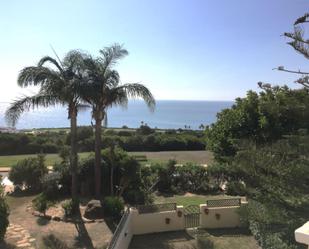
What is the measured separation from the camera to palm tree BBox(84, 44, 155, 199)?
12.7m

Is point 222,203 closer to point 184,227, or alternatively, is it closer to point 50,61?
point 184,227

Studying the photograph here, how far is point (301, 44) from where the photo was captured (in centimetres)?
621

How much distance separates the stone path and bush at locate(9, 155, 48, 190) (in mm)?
4829

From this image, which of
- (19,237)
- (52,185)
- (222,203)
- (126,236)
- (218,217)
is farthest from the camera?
(52,185)

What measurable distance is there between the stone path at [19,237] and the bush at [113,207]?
251cm

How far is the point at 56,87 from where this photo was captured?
12.1 meters

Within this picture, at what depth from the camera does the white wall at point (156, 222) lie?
11.4 metres

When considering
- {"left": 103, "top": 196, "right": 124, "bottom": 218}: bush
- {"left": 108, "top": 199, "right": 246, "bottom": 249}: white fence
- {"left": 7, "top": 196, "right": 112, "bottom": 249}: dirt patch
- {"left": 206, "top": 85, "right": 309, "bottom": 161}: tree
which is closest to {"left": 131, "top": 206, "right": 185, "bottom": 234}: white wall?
{"left": 108, "top": 199, "right": 246, "bottom": 249}: white fence

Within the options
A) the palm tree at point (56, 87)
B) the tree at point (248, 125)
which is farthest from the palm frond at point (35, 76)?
the tree at point (248, 125)

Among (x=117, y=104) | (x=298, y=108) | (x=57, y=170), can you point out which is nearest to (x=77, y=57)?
(x=117, y=104)

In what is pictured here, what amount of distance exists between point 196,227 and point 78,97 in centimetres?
558

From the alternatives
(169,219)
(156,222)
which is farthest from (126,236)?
(169,219)

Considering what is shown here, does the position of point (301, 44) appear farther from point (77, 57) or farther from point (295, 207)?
point (77, 57)

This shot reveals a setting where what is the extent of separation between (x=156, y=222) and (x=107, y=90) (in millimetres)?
4641
